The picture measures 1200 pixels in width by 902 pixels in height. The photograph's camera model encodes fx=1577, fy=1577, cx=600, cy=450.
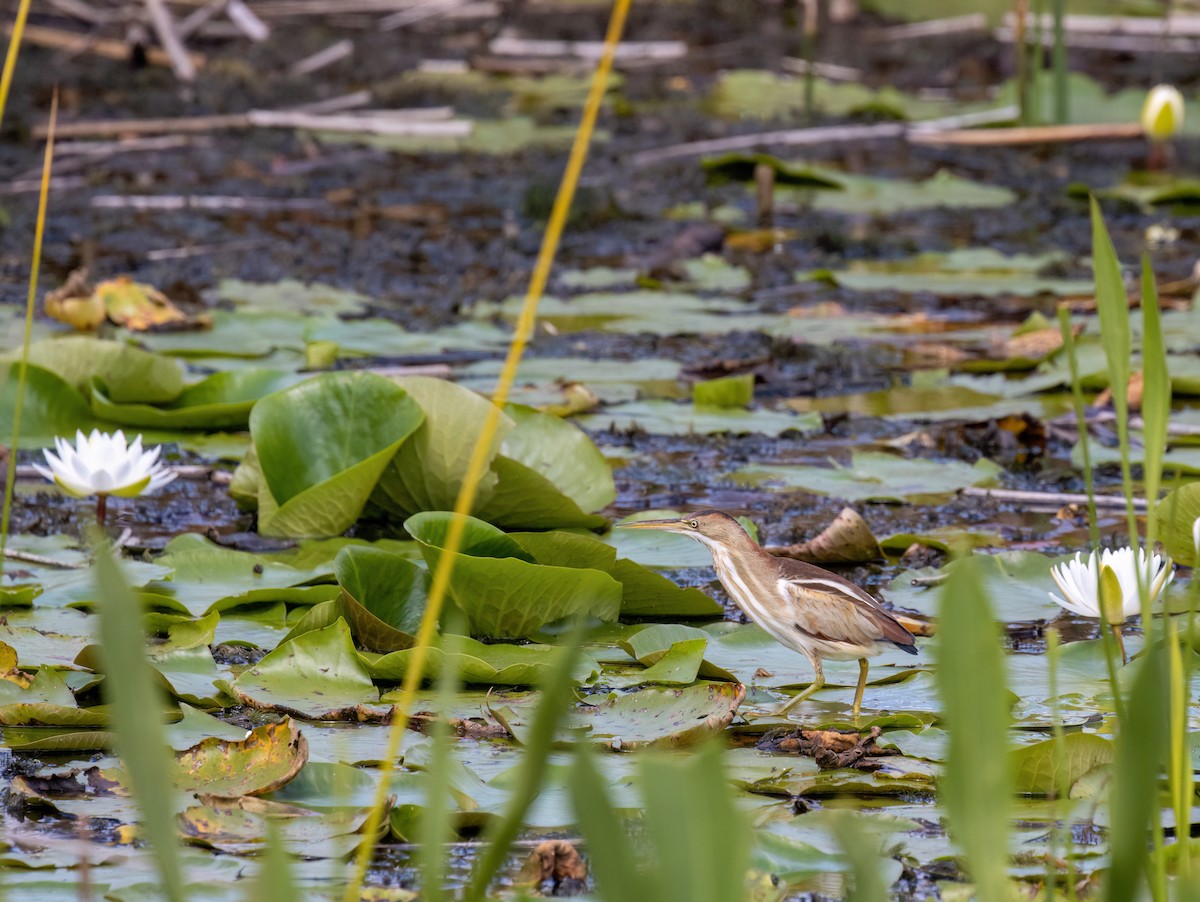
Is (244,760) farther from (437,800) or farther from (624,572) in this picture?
(437,800)

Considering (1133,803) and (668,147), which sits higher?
(668,147)

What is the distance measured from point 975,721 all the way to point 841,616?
1639 millimetres

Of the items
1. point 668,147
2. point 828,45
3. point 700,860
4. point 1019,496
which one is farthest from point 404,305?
point 828,45

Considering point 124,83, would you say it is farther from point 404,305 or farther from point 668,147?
point 404,305

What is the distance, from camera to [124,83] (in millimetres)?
11391

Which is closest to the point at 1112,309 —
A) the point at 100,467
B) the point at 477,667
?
the point at 477,667

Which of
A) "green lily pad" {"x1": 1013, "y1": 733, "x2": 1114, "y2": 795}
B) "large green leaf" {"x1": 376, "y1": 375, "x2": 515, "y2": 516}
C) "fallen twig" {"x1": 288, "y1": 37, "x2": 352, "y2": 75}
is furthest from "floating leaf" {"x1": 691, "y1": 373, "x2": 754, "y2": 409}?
"fallen twig" {"x1": 288, "y1": 37, "x2": 352, "y2": 75}

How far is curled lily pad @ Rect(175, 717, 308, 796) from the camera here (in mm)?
2195

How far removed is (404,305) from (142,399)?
2.28 metres

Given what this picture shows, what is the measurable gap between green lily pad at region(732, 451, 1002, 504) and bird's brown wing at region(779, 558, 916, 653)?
136 centimetres

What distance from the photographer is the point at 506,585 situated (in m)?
2.88

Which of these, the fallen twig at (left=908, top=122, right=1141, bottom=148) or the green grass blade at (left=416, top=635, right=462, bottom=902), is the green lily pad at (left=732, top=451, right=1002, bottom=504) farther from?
the fallen twig at (left=908, top=122, right=1141, bottom=148)

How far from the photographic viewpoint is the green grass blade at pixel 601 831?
893 millimetres

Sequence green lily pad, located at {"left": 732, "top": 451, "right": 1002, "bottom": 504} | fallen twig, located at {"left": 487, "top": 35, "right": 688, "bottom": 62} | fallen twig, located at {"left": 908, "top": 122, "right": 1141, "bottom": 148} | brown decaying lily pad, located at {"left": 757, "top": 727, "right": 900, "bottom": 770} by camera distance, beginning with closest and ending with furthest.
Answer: brown decaying lily pad, located at {"left": 757, "top": 727, "right": 900, "bottom": 770} < green lily pad, located at {"left": 732, "top": 451, "right": 1002, "bottom": 504} < fallen twig, located at {"left": 908, "top": 122, "right": 1141, "bottom": 148} < fallen twig, located at {"left": 487, "top": 35, "right": 688, "bottom": 62}
